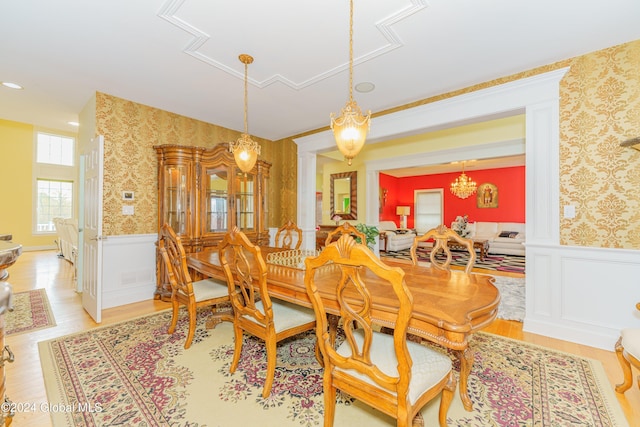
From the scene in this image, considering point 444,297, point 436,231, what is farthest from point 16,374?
point 436,231

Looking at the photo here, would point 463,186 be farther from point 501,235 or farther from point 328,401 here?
point 328,401

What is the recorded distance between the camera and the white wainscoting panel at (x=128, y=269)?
10.8 feet

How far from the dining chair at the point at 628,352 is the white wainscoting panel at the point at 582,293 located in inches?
28.1

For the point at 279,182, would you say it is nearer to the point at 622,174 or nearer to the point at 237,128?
the point at 237,128

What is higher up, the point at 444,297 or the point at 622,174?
the point at 622,174

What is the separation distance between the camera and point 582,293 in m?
2.42

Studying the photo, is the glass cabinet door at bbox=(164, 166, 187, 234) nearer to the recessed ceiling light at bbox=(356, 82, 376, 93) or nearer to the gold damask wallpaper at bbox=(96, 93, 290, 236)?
the gold damask wallpaper at bbox=(96, 93, 290, 236)

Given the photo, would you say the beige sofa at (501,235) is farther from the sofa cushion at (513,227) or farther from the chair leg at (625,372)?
the chair leg at (625,372)

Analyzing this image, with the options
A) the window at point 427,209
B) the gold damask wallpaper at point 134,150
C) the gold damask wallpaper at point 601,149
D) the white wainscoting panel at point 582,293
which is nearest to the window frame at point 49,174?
the gold damask wallpaper at point 134,150

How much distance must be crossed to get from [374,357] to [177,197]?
10.8 feet

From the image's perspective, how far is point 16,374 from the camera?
1.91 metres

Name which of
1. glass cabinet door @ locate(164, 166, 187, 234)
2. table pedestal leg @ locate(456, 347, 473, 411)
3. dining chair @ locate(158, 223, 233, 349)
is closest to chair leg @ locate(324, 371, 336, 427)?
table pedestal leg @ locate(456, 347, 473, 411)

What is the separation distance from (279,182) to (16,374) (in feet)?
12.9

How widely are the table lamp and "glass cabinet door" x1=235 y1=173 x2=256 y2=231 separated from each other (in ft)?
21.3
